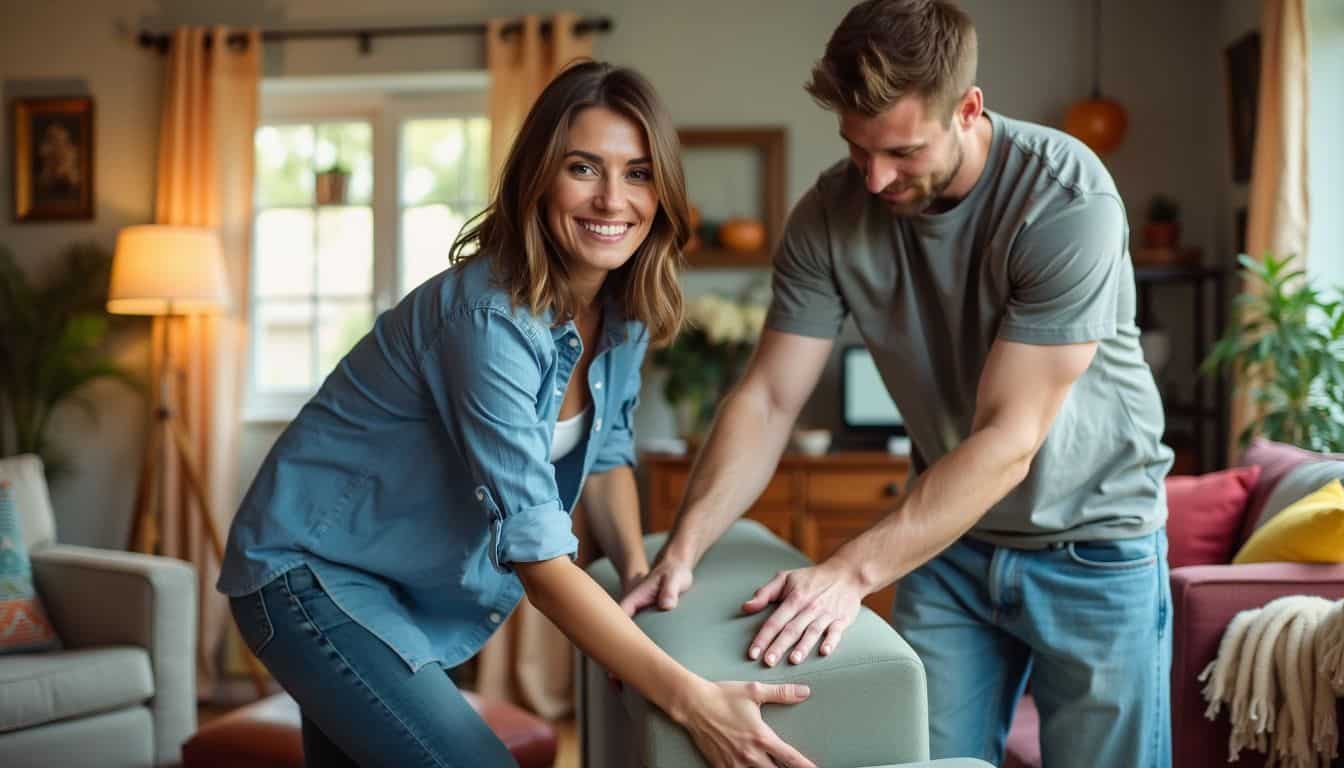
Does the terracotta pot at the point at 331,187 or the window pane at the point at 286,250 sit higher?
the terracotta pot at the point at 331,187

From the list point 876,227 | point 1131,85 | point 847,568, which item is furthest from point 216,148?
point 847,568

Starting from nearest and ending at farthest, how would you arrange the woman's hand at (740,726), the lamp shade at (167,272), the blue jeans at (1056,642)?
the woman's hand at (740,726) → the blue jeans at (1056,642) → the lamp shade at (167,272)

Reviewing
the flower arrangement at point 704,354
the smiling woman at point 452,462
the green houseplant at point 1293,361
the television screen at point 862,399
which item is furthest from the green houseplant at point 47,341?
the green houseplant at point 1293,361

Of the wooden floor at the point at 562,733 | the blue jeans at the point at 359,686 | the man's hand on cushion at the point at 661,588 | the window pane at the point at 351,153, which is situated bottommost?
the wooden floor at the point at 562,733

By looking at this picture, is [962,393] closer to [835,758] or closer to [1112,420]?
[1112,420]

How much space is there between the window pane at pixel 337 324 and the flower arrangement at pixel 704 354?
1289mm

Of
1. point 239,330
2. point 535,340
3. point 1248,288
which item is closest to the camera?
point 535,340

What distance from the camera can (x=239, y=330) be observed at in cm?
475

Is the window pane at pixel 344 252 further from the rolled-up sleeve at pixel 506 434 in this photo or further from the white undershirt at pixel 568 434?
the rolled-up sleeve at pixel 506 434

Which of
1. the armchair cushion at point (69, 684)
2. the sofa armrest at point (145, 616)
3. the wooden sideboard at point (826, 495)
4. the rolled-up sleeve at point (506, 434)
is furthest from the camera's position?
the wooden sideboard at point (826, 495)

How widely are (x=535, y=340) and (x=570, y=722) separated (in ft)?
10.8

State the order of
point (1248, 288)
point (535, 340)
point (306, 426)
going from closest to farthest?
point (535, 340)
point (306, 426)
point (1248, 288)

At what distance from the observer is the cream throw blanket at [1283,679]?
1922 millimetres

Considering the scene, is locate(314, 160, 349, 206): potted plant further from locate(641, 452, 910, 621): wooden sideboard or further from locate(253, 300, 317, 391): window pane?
locate(641, 452, 910, 621): wooden sideboard
